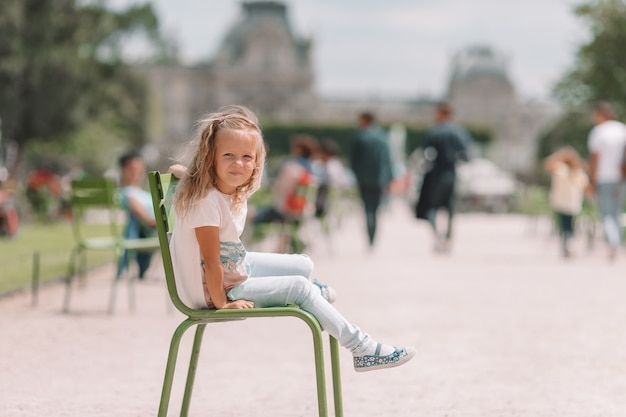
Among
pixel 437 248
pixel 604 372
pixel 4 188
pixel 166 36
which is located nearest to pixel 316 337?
pixel 604 372

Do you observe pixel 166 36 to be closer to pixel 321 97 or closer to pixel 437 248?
pixel 321 97

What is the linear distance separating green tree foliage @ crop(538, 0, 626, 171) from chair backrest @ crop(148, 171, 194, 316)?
2077 centimetres

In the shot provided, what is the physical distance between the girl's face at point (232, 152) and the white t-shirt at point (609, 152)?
324 inches

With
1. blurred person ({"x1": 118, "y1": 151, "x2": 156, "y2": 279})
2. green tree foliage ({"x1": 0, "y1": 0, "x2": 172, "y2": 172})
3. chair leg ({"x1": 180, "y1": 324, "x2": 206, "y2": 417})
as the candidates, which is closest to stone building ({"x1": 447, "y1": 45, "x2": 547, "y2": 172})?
green tree foliage ({"x1": 0, "y1": 0, "x2": 172, "y2": 172})

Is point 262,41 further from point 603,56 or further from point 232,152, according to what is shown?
point 232,152

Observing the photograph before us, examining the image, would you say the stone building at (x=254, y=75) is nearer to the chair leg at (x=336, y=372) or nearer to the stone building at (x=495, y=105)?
the stone building at (x=495, y=105)

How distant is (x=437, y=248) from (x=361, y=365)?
904cm

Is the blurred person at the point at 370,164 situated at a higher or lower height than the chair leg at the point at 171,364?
higher

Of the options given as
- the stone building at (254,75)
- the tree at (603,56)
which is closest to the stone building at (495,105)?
the stone building at (254,75)

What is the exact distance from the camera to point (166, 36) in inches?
2377

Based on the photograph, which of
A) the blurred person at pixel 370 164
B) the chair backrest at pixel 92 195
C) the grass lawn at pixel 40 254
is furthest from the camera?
the blurred person at pixel 370 164

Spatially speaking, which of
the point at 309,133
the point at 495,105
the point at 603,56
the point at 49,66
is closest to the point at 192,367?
the point at 603,56

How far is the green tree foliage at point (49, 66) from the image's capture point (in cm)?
2719

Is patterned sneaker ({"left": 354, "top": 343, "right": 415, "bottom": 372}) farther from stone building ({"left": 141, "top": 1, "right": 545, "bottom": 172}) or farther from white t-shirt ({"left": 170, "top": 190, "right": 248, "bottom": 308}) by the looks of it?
stone building ({"left": 141, "top": 1, "right": 545, "bottom": 172})
